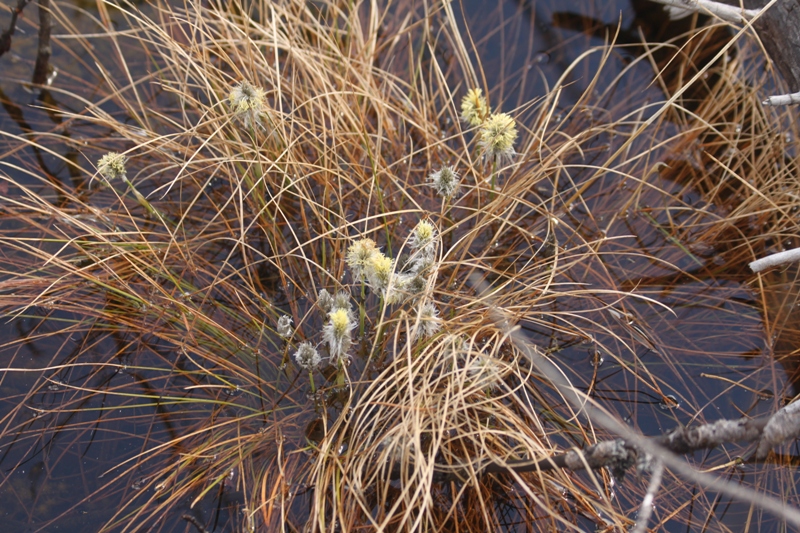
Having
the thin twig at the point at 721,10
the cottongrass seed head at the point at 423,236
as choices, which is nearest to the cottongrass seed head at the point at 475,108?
the cottongrass seed head at the point at 423,236

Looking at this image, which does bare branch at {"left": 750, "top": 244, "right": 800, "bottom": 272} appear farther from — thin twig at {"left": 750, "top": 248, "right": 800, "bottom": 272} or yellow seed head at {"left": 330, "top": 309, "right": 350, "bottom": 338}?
yellow seed head at {"left": 330, "top": 309, "right": 350, "bottom": 338}

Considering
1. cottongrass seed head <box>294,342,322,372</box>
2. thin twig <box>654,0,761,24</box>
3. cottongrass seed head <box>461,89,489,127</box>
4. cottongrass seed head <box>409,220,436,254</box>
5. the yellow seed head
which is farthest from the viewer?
thin twig <box>654,0,761,24</box>

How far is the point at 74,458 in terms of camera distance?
190 centimetres

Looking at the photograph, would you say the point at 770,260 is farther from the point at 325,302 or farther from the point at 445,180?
the point at 325,302

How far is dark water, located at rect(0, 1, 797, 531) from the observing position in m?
1.86

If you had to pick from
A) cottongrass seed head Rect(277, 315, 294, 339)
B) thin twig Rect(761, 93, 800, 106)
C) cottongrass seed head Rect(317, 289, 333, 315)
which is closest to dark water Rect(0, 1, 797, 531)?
cottongrass seed head Rect(277, 315, 294, 339)

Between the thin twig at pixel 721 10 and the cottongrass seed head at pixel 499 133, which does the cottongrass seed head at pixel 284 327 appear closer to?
the cottongrass seed head at pixel 499 133

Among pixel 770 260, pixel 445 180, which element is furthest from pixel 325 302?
pixel 770 260

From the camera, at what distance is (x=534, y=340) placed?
2.15 m

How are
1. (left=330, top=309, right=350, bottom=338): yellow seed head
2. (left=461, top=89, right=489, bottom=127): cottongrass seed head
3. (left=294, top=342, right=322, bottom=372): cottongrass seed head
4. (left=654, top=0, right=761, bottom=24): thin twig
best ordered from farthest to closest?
1. (left=654, top=0, right=761, bottom=24): thin twig
2. (left=461, top=89, right=489, bottom=127): cottongrass seed head
3. (left=294, top=342, right=322, bottom=372): cottongrass seed head
4. (left=330, top=309, right=350, bottom=338): yellow seed head

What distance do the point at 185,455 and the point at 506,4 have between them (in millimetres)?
2389

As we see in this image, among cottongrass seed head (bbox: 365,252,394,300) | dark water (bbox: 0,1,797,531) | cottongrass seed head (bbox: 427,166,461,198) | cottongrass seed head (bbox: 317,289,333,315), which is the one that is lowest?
dark water (bbox: 0,1,797,531)

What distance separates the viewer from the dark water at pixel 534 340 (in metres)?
1.86

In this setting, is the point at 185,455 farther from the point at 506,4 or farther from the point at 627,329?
the point at 506,4
